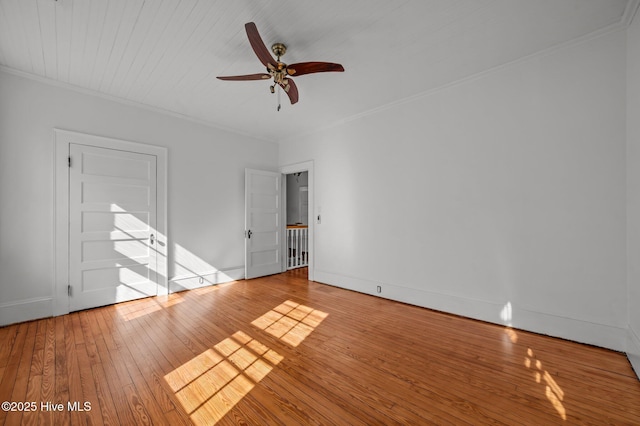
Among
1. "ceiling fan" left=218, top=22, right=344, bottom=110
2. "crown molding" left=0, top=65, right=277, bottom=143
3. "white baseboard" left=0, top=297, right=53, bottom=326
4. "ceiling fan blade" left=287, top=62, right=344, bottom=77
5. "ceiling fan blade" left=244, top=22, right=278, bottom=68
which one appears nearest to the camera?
A: "ceiling fan blade" left=244, top=22, right=278, bottom=68

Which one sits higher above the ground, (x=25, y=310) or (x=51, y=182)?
(x=51, y=182)

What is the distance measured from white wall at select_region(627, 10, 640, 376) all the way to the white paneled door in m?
5.59

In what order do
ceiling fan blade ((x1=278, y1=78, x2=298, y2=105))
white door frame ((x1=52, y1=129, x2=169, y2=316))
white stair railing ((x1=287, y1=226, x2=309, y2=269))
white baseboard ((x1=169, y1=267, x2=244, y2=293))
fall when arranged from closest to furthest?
ceiling fan blade ((x1=278, y1=78, x2=298, y2=105)), white door frame ((x1=52, y1=129, x2=169, y2=316)), white baseboard ((x1=169, y1=267, x2=244, y2=293)), white stair railing ((x1=287, y1=226, x2=309, y2=269))

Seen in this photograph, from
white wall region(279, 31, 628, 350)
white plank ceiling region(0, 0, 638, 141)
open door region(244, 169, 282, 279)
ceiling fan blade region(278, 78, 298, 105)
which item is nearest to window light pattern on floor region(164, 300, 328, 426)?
white wall region(279, 31, 628, 350)

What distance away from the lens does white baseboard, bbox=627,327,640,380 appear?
2.10m

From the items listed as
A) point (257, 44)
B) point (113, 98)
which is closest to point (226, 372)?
point (257, 44)

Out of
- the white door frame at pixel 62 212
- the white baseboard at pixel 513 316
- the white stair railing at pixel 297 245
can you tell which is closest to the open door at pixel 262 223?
the white stair railing at pixel 297 245

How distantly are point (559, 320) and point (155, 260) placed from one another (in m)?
5.26

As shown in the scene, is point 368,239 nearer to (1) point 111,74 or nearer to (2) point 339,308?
(2) point 339,308

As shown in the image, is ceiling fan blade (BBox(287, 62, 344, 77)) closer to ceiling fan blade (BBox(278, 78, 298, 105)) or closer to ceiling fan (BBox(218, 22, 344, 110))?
ceiling fan (BBox(218, 22, 344, 110))

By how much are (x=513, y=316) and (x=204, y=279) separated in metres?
4.59

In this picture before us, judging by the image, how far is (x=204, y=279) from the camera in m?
4.76

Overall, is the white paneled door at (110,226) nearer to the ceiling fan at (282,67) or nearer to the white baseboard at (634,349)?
the ceiling fan at (282,67)

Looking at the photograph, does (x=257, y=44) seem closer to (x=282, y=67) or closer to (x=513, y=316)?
(x=282, y=67)
